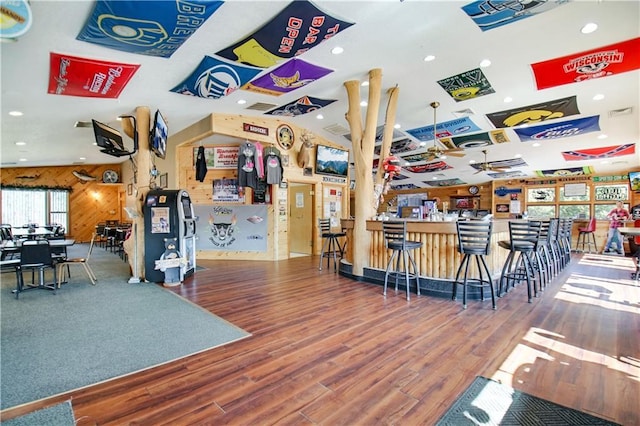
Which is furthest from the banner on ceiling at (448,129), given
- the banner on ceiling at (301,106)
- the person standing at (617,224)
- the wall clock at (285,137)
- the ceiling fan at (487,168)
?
the person standing at (617,224)

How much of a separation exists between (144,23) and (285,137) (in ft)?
15.1

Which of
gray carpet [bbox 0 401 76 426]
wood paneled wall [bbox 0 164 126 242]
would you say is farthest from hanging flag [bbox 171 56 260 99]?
wood paneled wall [bbox 0 164 126 242]

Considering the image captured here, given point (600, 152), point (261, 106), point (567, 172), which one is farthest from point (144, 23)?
point (567, 172)

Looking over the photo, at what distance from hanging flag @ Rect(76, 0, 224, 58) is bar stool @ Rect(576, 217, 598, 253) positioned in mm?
11202

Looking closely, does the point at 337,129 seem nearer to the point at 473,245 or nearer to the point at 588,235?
the point at 473,245

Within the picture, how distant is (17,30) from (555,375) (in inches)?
168

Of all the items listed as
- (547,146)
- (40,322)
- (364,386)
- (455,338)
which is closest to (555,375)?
(455,338)

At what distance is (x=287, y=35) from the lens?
141 inches

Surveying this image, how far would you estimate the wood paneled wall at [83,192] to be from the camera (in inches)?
430

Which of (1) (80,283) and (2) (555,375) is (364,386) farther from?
(1) (80,283)

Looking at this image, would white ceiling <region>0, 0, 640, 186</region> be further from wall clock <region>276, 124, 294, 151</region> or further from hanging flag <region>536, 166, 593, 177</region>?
hanging flag <region>536, 166, 593, 177</region>

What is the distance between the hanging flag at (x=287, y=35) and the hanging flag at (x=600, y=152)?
8761mm

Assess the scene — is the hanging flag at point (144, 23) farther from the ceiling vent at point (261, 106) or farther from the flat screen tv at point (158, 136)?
the ceiling vent at point (261, 106)

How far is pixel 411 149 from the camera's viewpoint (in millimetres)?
9281
